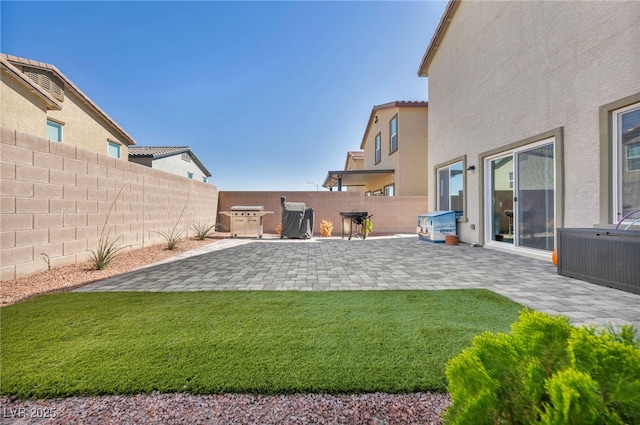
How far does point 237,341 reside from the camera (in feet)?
6.53

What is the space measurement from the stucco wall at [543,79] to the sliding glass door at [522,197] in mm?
324

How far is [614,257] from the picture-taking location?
3.25m

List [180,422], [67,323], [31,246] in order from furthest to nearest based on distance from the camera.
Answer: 1. [31,246]
2. [67,323]
3. [180,422]

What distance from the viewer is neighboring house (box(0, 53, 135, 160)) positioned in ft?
22.9

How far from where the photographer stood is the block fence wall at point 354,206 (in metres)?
11.3

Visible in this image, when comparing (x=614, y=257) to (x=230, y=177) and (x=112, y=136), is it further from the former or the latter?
(x=230, y=177)

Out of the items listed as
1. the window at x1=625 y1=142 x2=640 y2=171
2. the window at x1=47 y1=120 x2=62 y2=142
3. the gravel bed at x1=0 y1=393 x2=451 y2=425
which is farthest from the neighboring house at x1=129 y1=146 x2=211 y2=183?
the window at x1=625 y1=142 x2=640 y2=171

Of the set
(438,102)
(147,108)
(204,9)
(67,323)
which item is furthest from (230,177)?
(67,323)

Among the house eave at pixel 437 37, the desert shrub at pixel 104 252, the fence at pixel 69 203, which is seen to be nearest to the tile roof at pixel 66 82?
the fence at pixel 69 203

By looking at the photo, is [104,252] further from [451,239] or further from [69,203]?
[451,239]

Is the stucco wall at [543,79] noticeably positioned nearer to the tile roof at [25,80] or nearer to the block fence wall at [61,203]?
the block fence wall at [61,203]

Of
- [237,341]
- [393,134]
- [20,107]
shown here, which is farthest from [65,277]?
[393,134]

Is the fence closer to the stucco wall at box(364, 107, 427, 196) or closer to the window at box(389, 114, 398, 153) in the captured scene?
the stucco wall at box(364, 107, 427, 196)

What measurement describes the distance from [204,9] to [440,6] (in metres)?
7.43
